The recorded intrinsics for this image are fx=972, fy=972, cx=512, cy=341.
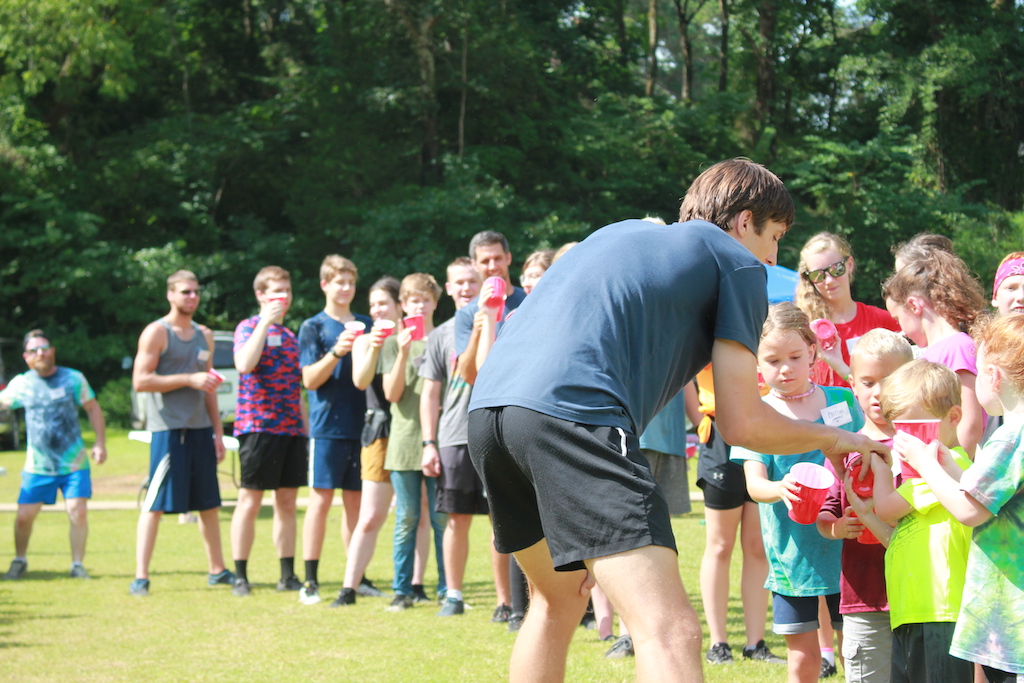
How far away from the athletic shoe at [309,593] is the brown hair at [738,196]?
453 centimetres

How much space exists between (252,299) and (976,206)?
1823cm

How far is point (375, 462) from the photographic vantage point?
6.60 metres

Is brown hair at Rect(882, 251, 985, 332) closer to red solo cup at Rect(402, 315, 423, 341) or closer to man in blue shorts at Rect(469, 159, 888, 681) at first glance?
man in blue shorts at Rect(469, 159, 888, 681)

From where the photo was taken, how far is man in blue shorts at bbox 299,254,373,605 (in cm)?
680

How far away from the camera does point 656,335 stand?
263cm

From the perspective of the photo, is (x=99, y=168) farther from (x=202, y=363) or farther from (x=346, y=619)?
(x=346, y=619)

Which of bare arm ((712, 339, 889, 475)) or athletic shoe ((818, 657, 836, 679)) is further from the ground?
bare arm ((712, 339, 889, 475))

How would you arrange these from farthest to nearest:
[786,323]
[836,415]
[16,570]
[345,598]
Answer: [16,570], [345,598], [786,323], [836,415]

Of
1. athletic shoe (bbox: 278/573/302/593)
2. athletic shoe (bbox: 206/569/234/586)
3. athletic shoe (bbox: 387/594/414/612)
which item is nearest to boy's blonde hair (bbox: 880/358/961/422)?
athletic shoe (bbox: 387/594/414/612)

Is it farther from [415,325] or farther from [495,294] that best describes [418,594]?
[495,294]

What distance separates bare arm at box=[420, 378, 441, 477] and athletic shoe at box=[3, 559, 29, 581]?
12.1 ft

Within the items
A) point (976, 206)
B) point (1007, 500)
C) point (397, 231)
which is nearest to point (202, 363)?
point (1007, 500)

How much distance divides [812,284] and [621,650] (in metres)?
2.12

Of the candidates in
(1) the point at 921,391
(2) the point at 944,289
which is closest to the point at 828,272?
(2) the point at 944,289
